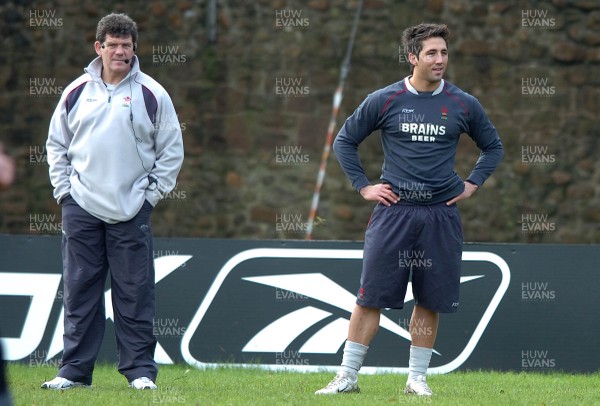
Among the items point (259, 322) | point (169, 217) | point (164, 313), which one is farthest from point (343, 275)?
point (169, 217)

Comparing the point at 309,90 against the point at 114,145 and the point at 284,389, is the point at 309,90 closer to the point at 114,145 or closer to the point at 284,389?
the point at 114,145

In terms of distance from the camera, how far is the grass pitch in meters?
6.12

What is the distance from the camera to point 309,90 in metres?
14.1

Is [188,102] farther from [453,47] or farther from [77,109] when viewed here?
[77,109]

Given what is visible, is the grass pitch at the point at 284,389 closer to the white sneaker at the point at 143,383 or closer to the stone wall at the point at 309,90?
the white sneaker at the point at 143,383

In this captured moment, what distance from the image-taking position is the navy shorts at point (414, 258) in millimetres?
6504

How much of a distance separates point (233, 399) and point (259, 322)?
2660 mm

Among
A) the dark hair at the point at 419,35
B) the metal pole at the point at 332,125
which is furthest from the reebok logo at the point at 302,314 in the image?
the metal pole at the point at 332,125

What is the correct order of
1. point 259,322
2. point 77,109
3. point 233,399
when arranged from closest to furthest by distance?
point 233,399
point 77,109
point 259,322

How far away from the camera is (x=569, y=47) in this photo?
14078mm

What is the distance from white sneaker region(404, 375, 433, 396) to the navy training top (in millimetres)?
1052

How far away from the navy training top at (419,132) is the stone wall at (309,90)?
24.1ft

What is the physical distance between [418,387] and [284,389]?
0.84 meters

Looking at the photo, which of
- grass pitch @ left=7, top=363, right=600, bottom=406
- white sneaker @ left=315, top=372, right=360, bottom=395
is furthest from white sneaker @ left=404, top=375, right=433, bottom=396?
white sneaker @ left=315, top=372, right=360, bottom=395
